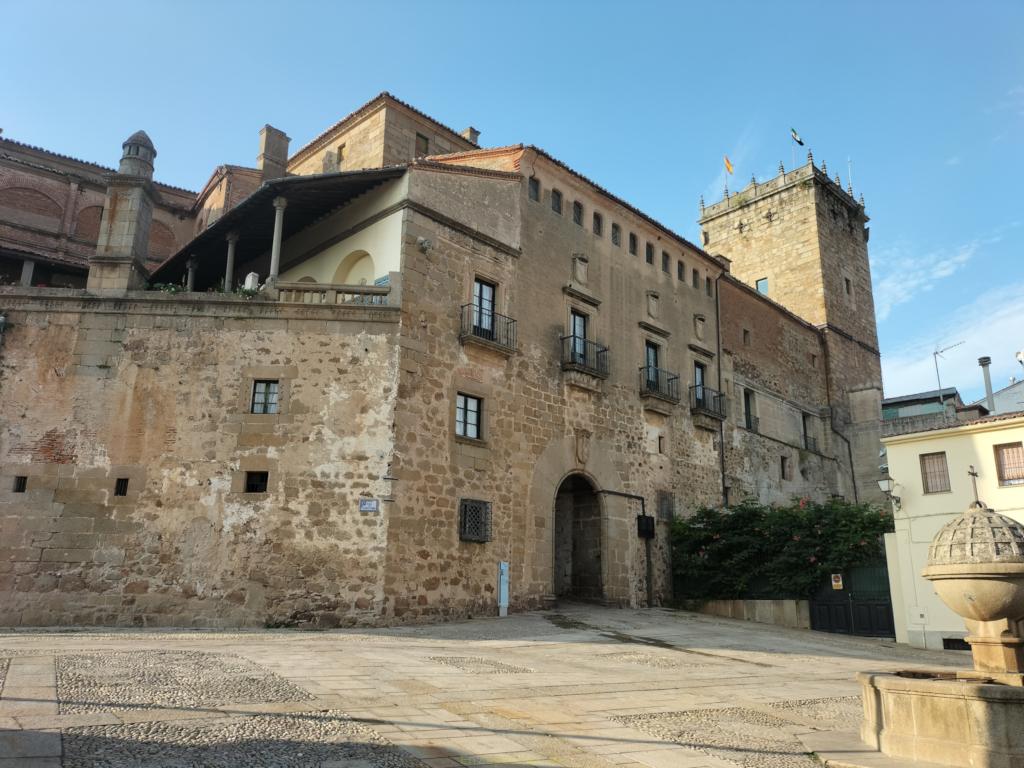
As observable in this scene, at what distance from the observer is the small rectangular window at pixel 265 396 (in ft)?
54.9

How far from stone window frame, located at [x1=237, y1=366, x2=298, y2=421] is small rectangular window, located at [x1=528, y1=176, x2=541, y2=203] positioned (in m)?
8.86

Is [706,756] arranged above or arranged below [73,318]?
below

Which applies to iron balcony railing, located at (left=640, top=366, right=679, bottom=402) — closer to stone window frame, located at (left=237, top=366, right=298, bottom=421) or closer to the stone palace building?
the stone palace building

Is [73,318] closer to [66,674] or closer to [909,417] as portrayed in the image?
[66,674]

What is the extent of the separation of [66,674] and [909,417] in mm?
35308

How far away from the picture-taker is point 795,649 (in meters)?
15.5

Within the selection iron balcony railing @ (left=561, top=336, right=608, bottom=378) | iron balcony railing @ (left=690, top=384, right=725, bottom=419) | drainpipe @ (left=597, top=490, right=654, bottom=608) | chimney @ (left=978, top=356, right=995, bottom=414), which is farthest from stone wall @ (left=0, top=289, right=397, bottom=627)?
chimney @ (left=978, top=356, right=995, bottom=414)

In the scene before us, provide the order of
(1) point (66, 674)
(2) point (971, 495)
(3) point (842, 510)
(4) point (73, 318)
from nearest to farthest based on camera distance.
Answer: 1. (1) point (66, 674)
2. (4) point (73, 318)
3. (2) point (971, 495)
4. (3) point (842, 510)

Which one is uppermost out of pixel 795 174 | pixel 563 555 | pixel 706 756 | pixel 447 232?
pixel 795 174

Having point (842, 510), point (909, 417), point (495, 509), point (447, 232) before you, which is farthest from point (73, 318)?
point (909, 417)

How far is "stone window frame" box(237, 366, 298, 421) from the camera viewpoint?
16.6 m

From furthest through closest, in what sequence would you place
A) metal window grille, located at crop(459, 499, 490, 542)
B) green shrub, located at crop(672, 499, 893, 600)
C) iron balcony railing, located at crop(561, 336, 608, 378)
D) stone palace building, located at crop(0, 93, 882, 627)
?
iron balcony railing, located at crop(561, 336, 608, 378) < green shrub, located at crop(672, 499, 893, 600) < metal window grille, located at crop(459, 499, 490, 542) < stone palace building, located at crop(0, 93, 882, 627)

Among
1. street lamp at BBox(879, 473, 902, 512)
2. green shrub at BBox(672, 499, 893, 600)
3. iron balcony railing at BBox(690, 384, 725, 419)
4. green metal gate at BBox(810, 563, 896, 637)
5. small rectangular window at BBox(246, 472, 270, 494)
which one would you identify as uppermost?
iron balcony railing at BBox(690, 384, 725, 419)

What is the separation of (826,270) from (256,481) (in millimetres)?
30176
